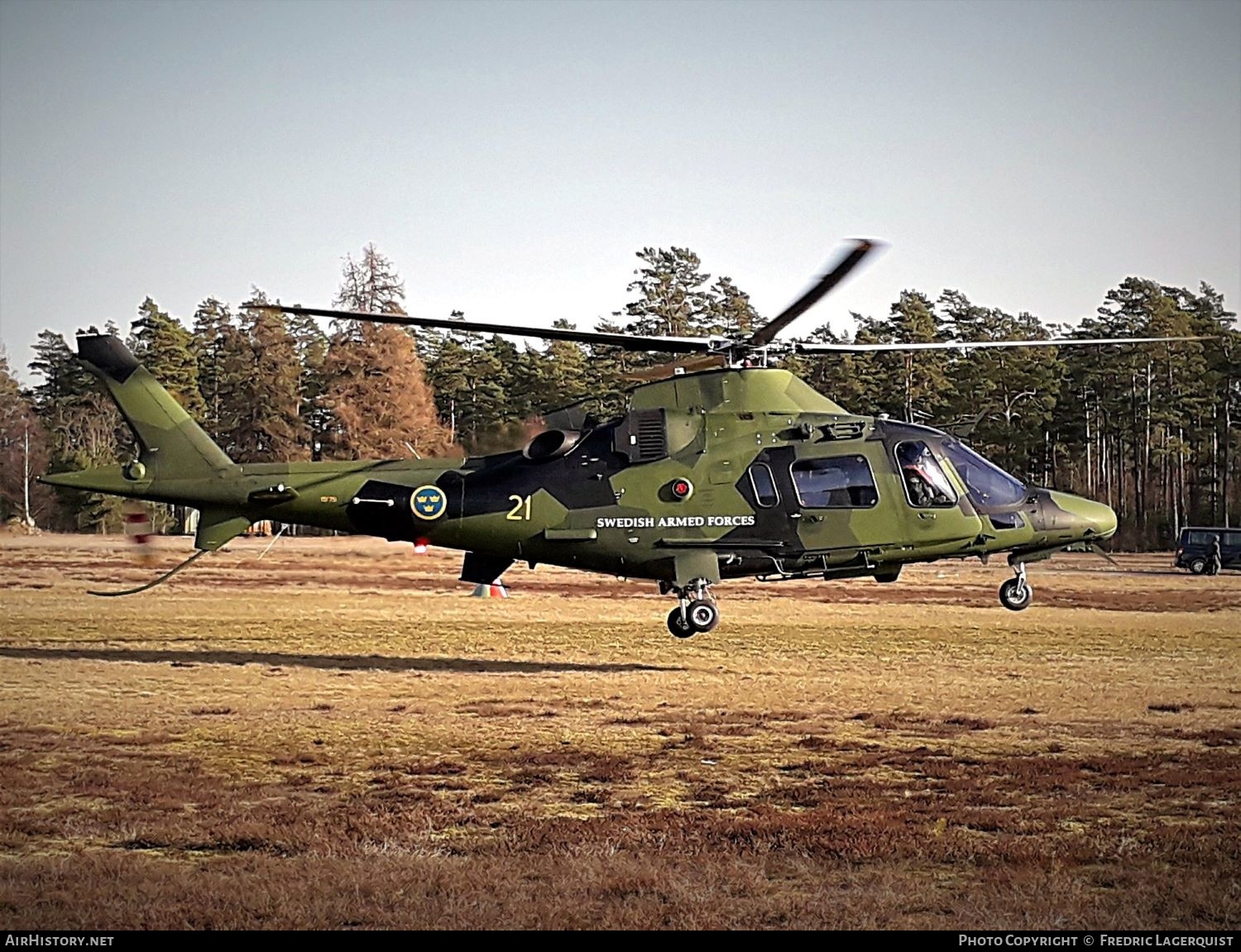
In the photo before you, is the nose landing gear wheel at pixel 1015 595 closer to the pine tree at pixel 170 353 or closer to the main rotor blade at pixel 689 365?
the main rotor blade at pixel 689 365

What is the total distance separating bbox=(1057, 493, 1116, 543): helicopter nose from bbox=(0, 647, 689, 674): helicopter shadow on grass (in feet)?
19.4

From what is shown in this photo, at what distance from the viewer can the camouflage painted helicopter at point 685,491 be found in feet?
56.5

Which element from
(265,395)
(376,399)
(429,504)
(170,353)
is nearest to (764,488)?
(429,504)

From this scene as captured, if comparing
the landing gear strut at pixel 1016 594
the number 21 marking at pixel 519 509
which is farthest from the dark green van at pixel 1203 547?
the number 21 marking at pixel 519 509

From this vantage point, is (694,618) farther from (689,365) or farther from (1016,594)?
(1016,594)

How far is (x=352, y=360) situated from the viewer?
5503cm

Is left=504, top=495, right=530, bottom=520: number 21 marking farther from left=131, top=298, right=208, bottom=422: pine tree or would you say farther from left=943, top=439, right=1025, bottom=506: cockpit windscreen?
left=131, top=298, right=208, bottom=422: pine tree

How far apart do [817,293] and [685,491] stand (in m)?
3.98

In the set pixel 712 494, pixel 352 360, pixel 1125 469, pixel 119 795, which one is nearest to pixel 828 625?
pixel 712 494

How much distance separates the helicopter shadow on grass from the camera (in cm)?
2022

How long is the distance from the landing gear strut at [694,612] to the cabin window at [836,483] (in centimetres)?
172

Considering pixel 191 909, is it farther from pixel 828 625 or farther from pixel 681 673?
pixel 828 625

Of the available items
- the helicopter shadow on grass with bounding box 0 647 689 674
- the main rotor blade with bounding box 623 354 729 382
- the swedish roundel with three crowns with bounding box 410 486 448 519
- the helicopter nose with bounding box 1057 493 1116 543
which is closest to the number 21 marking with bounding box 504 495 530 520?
the swedish roundel with three crowns with bounding box 410 486 448 519
